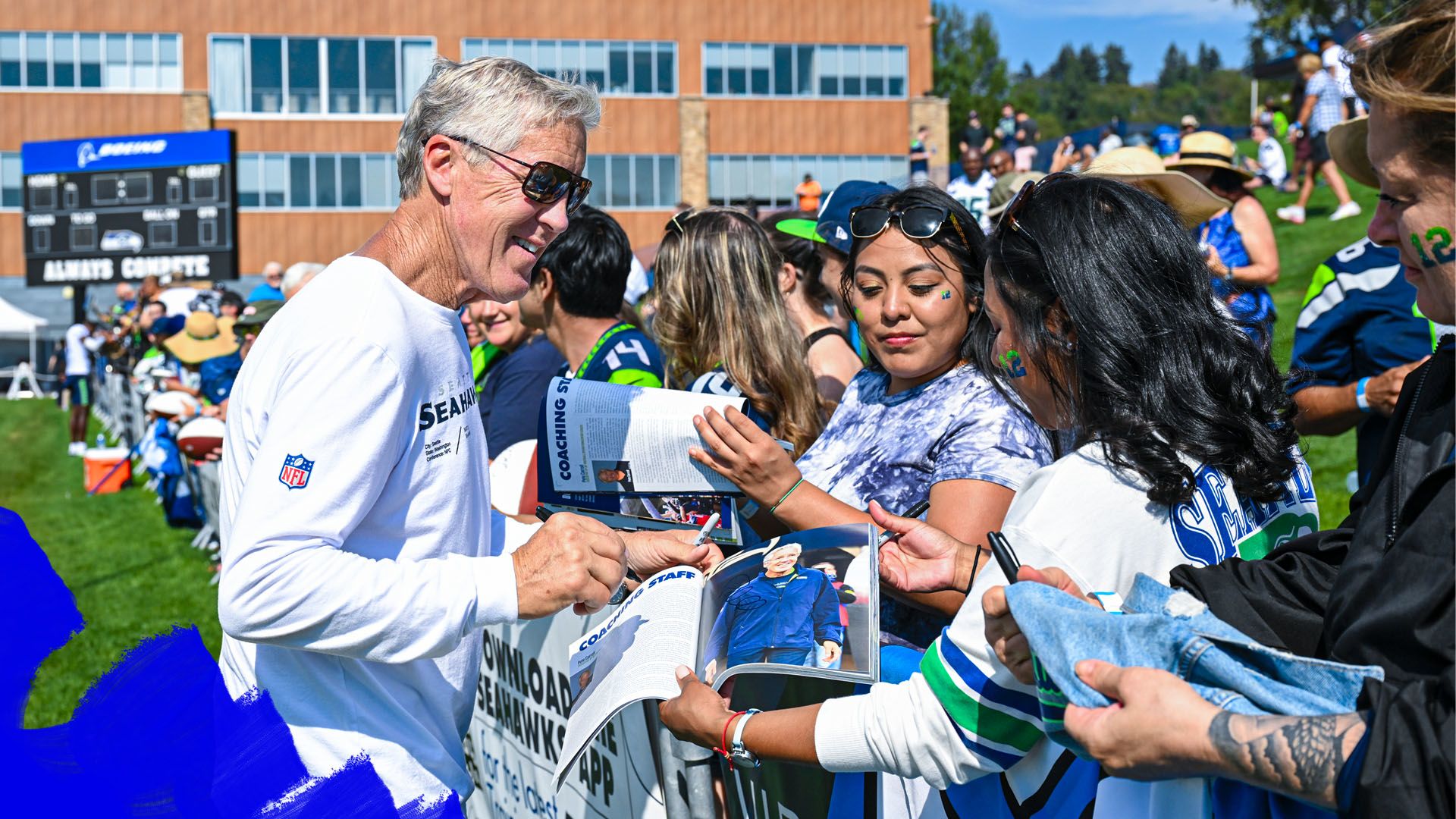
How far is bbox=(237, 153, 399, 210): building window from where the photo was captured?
37719 mm

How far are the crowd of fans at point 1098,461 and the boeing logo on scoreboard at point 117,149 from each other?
24.3 meters

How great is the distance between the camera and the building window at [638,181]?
127 ft

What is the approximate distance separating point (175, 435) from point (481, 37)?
2892 centimetres

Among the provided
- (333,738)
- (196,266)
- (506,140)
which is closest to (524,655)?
(333,738)

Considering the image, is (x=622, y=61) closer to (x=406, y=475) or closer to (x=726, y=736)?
(x=406, y=475)

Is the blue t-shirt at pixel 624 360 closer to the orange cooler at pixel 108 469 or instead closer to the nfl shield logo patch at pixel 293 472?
the nfl shield logo patch at pixel 293 472

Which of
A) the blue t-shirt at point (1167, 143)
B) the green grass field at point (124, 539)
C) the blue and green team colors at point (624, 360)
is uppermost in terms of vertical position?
the blue t-shirt at point (1167, 143)

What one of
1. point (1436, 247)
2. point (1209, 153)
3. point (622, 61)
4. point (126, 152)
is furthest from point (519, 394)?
point (622, 61)

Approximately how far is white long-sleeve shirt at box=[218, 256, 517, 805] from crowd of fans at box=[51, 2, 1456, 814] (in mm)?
216

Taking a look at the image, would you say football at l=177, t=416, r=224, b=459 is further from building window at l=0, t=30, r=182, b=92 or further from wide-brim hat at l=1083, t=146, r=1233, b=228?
building window at l=0, t=30, r=182, b=92

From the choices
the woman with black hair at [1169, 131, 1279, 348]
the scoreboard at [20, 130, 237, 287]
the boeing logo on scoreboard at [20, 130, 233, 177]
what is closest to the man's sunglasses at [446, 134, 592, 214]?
the woman with black hair at [1169, 131, 1279, 348]

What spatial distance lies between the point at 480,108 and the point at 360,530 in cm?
83

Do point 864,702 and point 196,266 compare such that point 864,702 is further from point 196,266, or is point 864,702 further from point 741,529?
point 196,266

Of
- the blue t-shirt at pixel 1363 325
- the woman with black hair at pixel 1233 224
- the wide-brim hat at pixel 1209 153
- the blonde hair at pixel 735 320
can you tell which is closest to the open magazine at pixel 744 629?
the blonde hair at pixel 735 320
